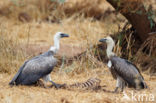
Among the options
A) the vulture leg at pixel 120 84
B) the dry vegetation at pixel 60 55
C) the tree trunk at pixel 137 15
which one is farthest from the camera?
the tree trunk at pixel 137 15

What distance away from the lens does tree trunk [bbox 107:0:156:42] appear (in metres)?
8.32

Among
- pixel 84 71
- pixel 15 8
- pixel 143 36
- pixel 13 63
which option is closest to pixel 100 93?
pixel 84 71

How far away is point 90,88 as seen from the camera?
668 centimetres

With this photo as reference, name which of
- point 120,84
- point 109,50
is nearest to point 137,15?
point 109,50

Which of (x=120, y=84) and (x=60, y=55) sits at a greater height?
(x=60, y=55)

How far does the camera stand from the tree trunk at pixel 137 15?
8.32 metres

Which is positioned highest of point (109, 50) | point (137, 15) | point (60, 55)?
point (137, 15)

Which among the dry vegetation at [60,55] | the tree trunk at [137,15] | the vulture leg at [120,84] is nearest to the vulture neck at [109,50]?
the vulture leg at [120,84]

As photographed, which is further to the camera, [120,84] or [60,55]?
[60,55]

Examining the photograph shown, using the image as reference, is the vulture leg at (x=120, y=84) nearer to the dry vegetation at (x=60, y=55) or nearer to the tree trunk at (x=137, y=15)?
the dry vegetation at (x=60, y=55)

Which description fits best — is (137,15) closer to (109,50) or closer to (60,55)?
(109,50)

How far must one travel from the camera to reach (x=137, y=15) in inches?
345

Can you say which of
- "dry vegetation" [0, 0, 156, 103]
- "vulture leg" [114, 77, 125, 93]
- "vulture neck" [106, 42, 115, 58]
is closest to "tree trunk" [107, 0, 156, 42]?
"dry vegetation" [0, 0, 156, 103]

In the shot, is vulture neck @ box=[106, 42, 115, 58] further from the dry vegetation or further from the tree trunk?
the tree trunk
